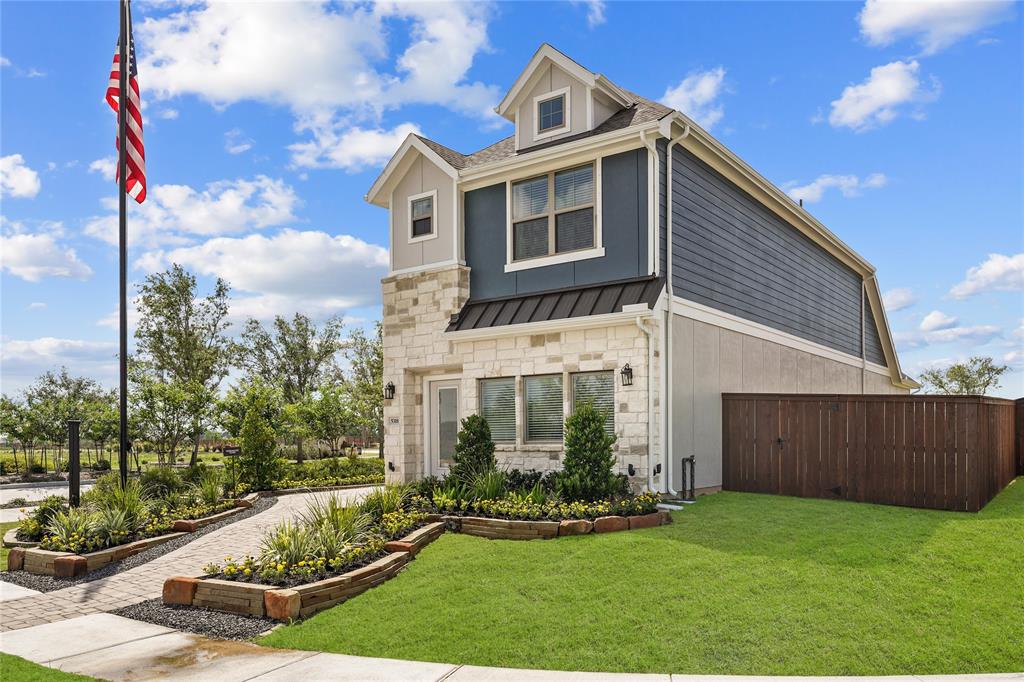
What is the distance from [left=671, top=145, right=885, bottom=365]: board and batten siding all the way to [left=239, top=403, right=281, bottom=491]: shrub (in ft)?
29.9

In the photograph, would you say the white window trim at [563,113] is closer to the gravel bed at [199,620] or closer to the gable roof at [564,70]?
the gable roof at [564,70]

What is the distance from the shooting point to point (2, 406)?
2814 centimetres

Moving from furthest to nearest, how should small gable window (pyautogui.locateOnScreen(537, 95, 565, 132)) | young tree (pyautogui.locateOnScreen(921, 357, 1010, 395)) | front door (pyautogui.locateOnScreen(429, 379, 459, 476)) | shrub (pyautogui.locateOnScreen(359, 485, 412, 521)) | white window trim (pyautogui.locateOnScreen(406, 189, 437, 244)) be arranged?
young tree (pyautogui.locateOnScreen(921, 357, 1010, 395)) < white window trim (pyautogui.locateOnScreen(406, 189, 437, 244)) < front door (pyautogui.locateOnScreen(429, 379, 459, 476)) < small gable window (pyautogui.locateOnScreen(537, 95, 565, 132)) < shrub (pyautogui.locateOnScreen(359, 485, 412, 521))

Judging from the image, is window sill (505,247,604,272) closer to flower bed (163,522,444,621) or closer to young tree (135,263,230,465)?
flower bed (163,522,444,621)

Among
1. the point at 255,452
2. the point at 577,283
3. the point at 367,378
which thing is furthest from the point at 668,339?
the point at 367,378

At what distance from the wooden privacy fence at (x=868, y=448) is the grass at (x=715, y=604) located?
1672 millimetres

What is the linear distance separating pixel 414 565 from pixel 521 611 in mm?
2187

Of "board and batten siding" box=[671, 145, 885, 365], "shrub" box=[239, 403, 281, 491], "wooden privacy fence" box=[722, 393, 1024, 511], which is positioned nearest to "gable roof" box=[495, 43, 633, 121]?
"board and batten siding" box=[671, 145, 885, 365]

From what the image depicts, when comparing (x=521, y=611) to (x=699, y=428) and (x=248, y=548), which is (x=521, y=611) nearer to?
(x=248, y=548)

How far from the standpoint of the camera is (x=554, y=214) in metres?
13.3

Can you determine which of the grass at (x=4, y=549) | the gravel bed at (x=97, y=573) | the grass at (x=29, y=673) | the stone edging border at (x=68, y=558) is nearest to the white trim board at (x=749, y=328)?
the gravel bed at (x=97, y=573)

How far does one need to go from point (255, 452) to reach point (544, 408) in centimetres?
658

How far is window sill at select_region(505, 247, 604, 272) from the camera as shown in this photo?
12.7 metres

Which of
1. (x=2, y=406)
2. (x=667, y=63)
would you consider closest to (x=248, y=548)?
(x=667, y=63)
